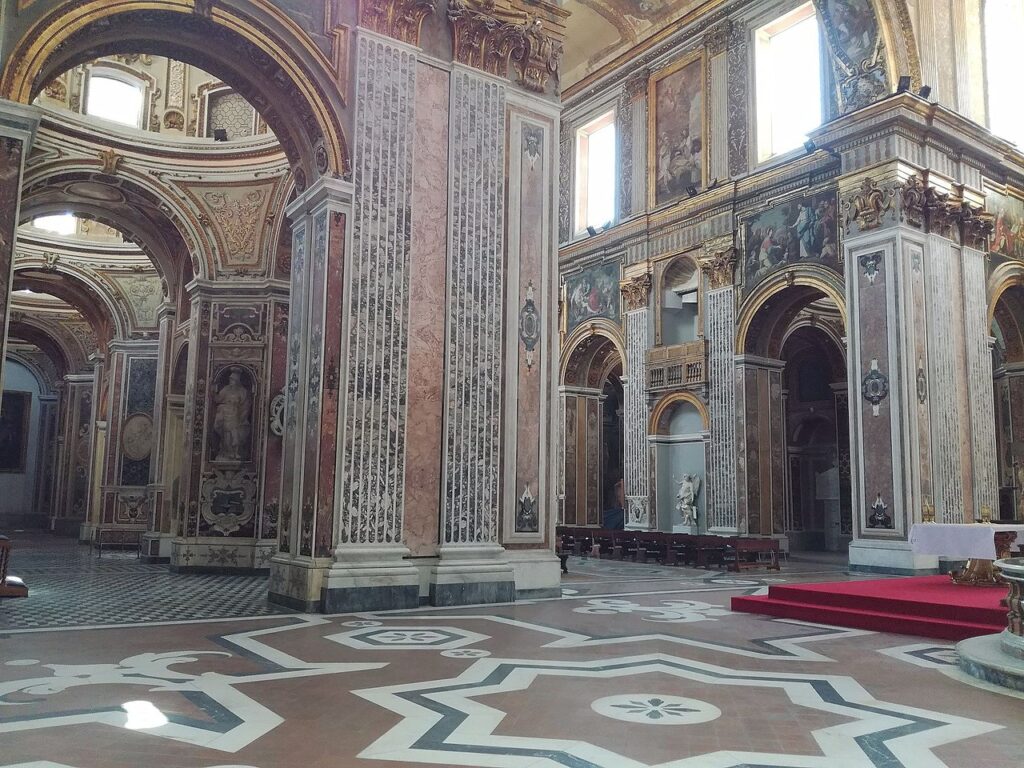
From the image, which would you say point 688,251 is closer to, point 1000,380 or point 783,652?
point 1000,380

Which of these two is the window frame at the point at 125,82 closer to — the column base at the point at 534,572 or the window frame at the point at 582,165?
the column base at the point at 534,572

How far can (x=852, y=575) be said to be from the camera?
14.6 m

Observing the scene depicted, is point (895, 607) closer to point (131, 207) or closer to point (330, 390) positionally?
point (330, 390)

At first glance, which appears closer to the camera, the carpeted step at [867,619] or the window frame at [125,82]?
the carpeted step at [867,619]

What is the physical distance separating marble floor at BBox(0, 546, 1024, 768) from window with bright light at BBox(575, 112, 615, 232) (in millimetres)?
17310

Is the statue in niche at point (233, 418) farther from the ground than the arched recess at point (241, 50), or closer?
closer

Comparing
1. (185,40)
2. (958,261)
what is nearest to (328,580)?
(185,40)

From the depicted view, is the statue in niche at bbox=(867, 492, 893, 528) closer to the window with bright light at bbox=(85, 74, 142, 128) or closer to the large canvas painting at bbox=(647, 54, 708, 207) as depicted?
the large canvas painting at bbox=(647, 54, 708, 207)

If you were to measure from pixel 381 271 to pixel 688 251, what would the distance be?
491 inches

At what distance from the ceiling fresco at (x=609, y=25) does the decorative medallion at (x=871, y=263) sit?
8486 millimetres

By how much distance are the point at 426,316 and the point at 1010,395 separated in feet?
53.6

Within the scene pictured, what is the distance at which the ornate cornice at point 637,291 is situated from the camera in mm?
21531

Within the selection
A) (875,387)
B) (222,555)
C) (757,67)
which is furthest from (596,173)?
(222,555)

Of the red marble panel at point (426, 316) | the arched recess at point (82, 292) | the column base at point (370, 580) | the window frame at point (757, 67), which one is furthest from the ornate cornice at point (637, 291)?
the column base at point (370, 580)
